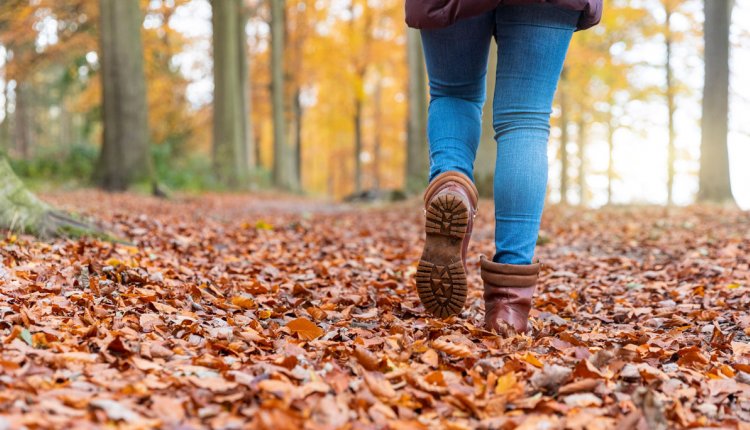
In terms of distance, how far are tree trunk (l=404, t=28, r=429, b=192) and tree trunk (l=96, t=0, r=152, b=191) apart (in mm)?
4773

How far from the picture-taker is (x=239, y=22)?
17.2 m

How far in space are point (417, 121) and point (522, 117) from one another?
1113 cm

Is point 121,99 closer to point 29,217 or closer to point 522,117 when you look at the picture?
point 29,217

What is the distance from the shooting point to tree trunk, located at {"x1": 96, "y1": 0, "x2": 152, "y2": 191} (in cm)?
955

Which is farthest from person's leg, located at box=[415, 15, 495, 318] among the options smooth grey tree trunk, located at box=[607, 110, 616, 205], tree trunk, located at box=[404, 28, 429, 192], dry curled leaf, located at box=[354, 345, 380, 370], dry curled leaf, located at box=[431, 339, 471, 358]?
smooth grey tree trunk, located at box=[607, 110, 616, 205]

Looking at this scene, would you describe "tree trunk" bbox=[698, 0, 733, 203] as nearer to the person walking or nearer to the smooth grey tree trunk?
the person walking

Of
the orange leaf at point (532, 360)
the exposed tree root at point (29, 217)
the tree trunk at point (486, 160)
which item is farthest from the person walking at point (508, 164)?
the tree trunk at point (486, 160)

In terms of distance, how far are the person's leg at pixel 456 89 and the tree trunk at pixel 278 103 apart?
52.4 ft

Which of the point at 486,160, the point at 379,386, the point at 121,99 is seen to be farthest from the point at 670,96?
the point at 379,386

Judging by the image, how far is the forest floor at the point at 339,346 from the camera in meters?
1.40

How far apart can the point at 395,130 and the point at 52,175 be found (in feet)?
56.7

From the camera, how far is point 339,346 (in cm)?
192

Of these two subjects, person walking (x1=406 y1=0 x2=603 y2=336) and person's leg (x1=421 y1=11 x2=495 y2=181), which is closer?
person walking (x1=406 y1=0 x2=603 y2=336)

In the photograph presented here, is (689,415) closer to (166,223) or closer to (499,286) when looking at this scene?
(499,286)
